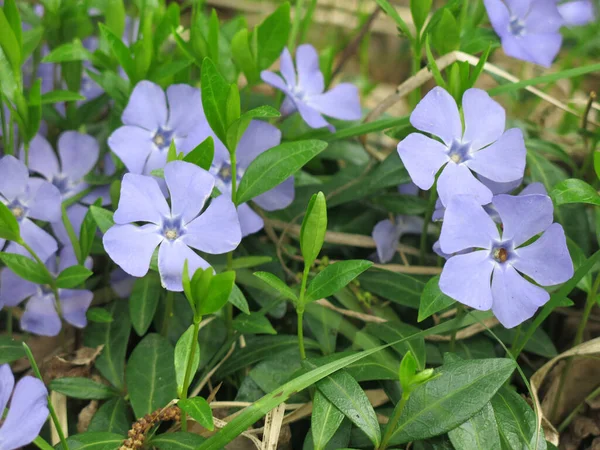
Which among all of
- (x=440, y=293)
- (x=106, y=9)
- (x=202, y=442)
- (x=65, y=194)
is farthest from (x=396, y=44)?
(x=202, y=442)

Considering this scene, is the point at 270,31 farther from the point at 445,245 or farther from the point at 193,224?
the point at 445,245

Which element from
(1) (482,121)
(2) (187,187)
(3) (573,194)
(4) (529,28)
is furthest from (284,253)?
(4) (529,28)

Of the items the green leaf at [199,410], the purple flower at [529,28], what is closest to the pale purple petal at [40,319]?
the green leaf at [199,410]

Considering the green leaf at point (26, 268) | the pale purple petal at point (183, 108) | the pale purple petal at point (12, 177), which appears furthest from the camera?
the pale purple petal at point (183, 108)

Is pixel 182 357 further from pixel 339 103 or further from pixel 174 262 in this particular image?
pixel 339 103

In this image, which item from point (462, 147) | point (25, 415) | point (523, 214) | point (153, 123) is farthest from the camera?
point (153, 123)

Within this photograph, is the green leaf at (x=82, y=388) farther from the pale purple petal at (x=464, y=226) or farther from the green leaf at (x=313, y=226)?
the pale purple petal at (x=464, y=226)
